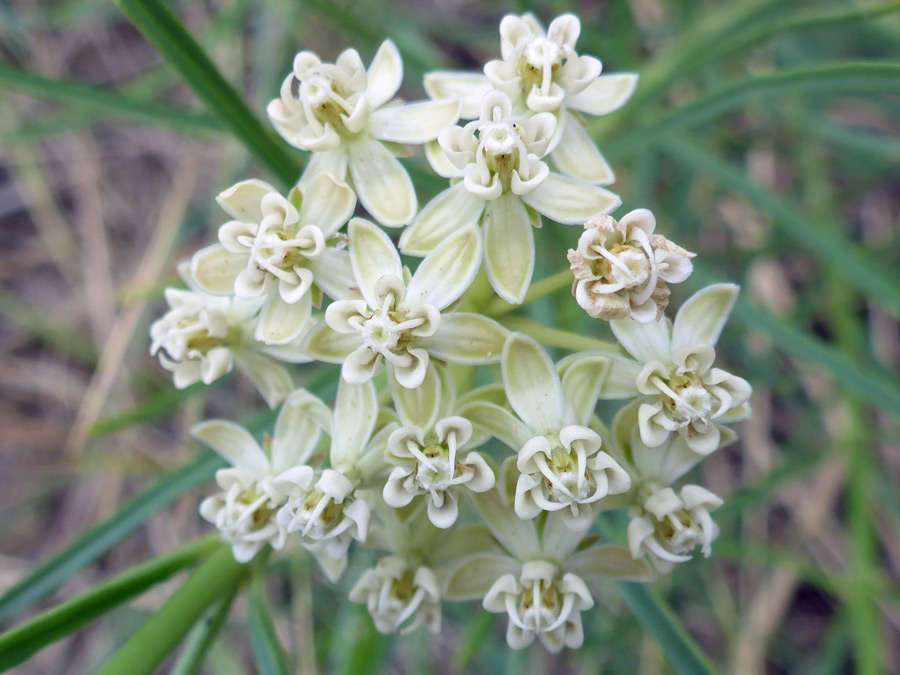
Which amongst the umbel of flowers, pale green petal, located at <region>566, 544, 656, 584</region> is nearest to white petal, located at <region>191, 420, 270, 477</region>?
the umbel of flowers

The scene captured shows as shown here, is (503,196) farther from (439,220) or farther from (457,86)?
(457,86)

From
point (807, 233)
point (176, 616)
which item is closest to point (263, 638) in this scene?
point (176, 616)

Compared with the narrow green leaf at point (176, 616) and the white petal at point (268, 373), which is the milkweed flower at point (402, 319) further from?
the narrow green leaf at point (176, 616)

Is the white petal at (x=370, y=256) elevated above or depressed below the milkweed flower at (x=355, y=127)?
below

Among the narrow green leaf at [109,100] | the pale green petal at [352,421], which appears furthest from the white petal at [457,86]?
the narrow green leaf at [109,100]

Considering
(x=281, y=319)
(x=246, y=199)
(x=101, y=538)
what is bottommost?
(x=101, y=538)

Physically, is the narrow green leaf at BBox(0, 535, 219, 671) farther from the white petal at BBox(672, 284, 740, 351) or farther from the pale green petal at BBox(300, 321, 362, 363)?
the white petal at BBox(672, 284, 740, 351)

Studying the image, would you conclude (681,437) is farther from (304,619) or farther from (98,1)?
(98,1)
